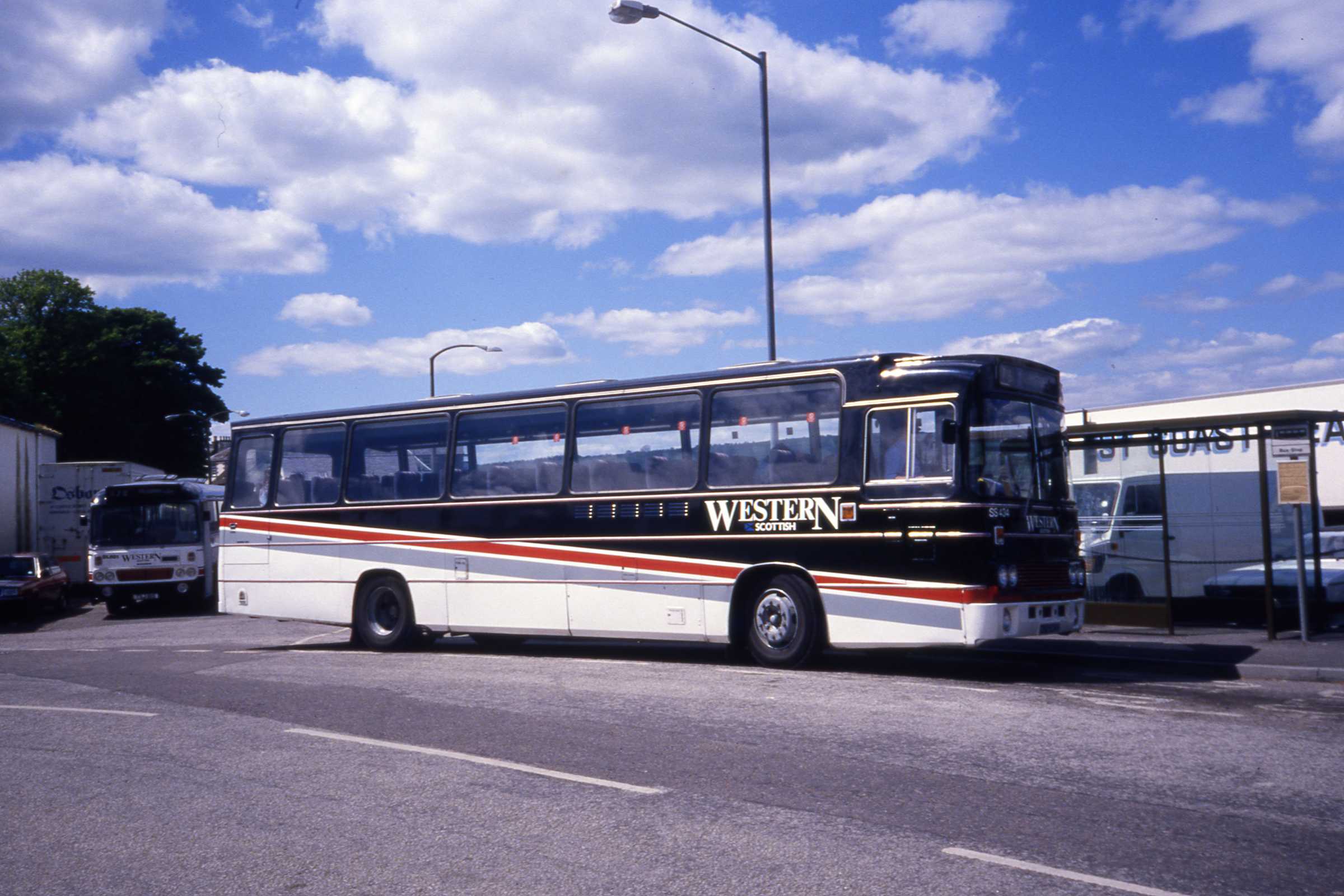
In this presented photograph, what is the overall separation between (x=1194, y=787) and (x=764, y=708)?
12.4 feet

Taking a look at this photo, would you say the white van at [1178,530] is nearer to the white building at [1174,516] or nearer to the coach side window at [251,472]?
the white building at [1174,516]

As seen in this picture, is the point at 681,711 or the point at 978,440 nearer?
the point at 681,711

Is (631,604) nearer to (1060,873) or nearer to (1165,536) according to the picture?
(1165,536)

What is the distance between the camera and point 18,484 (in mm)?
34000

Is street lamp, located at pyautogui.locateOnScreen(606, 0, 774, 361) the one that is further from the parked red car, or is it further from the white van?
the parked red car

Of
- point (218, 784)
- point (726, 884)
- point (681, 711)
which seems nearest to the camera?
point (726, 884)

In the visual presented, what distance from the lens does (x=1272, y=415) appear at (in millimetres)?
13672

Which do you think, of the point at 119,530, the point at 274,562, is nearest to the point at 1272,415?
the point at 274,562

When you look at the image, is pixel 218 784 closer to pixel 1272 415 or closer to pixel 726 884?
pixel 726 884

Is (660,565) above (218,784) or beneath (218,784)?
above

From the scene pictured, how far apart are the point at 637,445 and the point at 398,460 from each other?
12.7 ft

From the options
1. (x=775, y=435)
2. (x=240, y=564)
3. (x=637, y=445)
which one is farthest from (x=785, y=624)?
(x=240, y=564)

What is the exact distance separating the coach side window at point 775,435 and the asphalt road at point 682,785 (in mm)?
2062

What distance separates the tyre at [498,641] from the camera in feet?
56.1
